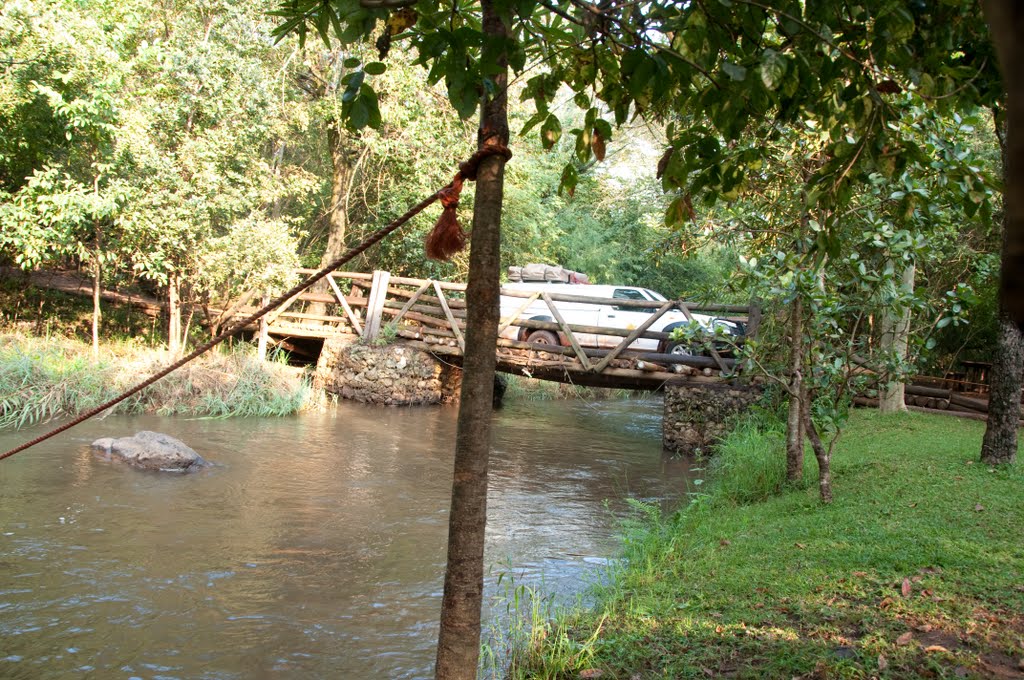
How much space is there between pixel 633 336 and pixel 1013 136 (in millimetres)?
11809

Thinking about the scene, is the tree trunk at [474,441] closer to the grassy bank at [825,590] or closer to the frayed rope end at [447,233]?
the frayed rope end at [447,233]

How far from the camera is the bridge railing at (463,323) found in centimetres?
1234

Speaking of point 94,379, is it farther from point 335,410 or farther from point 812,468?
point 812,468

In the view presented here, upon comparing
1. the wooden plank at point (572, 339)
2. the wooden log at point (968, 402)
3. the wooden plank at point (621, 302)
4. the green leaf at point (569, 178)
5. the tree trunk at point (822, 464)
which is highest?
the wooden plank at point (621, 302)

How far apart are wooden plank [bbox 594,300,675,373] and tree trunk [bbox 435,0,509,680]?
964 cm

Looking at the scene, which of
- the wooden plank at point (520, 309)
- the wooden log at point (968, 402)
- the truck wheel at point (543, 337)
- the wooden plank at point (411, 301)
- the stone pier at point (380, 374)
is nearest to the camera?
the wooden log at point (968, 402)

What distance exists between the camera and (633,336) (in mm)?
12383

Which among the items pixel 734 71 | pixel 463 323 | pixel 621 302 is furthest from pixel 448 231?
pixel 463 323

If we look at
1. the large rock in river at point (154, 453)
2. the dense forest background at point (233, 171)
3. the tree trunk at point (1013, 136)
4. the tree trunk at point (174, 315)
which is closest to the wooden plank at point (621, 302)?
the dense forest background at point (233, 171)

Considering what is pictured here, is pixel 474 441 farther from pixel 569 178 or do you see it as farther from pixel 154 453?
pixel 154 453

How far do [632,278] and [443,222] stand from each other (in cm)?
2489

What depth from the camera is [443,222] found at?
3084 mm

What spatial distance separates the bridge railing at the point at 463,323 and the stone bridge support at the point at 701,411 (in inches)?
16.0

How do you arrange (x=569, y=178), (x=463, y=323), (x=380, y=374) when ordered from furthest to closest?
(x=463, y=323) → (x=380, y=374) → (x=569, y=178)
